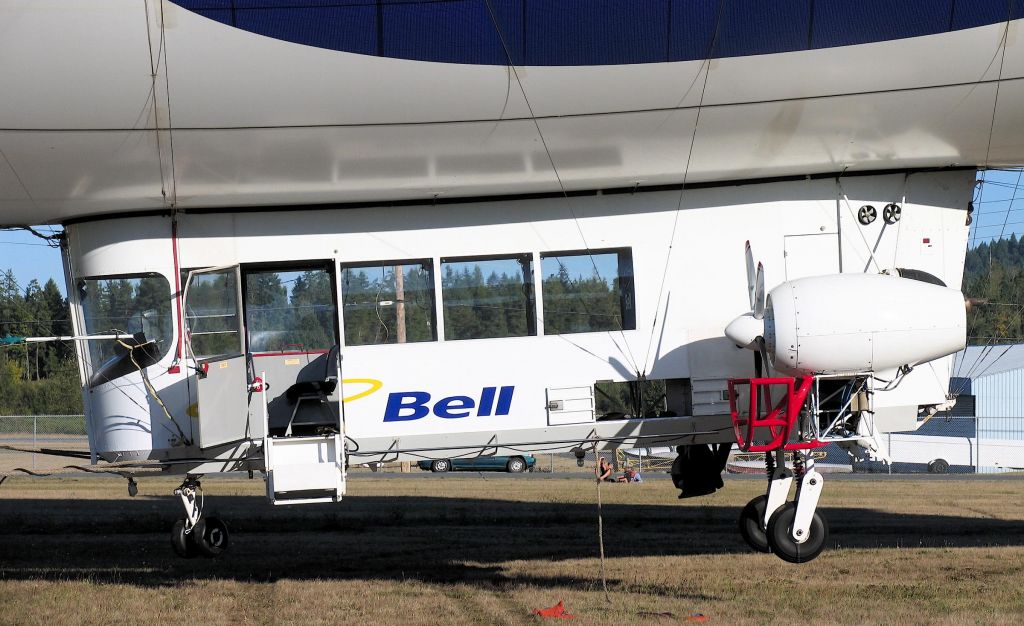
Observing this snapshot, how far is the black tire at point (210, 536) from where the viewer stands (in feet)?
34.7

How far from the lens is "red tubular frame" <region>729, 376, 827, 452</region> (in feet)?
28.6

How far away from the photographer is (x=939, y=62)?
8.85 m

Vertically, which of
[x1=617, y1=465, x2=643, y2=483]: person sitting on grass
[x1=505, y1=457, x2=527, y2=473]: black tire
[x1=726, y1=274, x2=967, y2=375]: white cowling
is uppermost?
[x1=726, y1=274, x2=967, y2=375]: white cowling

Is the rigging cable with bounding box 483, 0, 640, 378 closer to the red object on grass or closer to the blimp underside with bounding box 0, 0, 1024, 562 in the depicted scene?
the blimp underside with bounding box 0, 0, 1024, 562

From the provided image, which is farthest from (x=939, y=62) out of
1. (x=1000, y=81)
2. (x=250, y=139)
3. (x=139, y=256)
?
(x=139, y=256)

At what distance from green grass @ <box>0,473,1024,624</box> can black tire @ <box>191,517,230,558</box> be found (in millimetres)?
385

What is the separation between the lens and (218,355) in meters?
9.91

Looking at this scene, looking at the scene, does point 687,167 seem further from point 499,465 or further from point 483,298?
point 499,465

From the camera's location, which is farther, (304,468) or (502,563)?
(502,563)

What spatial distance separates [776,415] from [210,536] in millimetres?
5906

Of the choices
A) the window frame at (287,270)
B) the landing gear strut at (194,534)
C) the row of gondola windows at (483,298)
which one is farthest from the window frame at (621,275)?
the landing gear strut at (194,534)

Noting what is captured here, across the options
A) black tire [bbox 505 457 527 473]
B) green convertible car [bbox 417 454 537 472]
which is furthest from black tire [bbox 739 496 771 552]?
black tire [bbox 505 457 527 473]

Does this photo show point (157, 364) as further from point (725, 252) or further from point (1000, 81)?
point (1000, 81)

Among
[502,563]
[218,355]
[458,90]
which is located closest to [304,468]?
[218,355]
